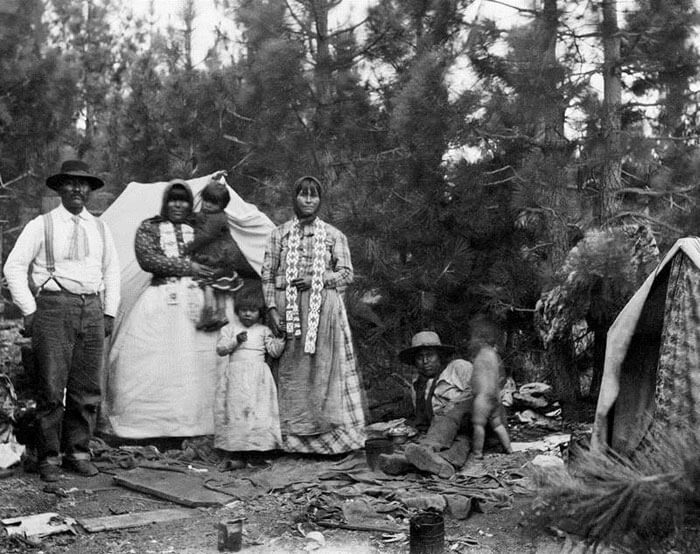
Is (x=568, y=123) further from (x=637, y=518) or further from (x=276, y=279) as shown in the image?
(x=637, y=518)

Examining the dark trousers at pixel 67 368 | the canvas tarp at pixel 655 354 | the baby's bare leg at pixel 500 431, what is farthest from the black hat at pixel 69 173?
the canvas tarp at pixel 655 354

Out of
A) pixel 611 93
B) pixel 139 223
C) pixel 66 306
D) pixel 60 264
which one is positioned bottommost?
pixel 66 306

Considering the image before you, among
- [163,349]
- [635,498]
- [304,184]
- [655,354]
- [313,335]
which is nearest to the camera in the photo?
[635,498]

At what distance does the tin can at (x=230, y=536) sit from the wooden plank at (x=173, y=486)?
35.1 inches

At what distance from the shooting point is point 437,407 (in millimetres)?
6281

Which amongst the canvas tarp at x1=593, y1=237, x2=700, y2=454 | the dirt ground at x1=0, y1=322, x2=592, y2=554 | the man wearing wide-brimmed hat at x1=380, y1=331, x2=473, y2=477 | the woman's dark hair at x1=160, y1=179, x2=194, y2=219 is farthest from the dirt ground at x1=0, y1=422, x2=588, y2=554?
the woman's dark hair at x1=160, y1=179, x2=194, y2=219

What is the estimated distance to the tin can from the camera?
406 centimetres

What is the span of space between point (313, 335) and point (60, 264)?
180cm

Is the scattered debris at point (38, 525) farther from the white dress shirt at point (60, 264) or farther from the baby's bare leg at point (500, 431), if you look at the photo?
the baby's bare leg at point (500, 431)

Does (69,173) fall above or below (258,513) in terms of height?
above

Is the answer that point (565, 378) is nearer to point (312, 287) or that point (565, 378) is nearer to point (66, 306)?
point (312, 287)

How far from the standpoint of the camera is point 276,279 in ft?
20.6

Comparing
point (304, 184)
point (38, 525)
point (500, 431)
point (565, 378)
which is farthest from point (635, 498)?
point (565, 378)

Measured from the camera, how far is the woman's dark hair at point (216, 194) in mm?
7035
